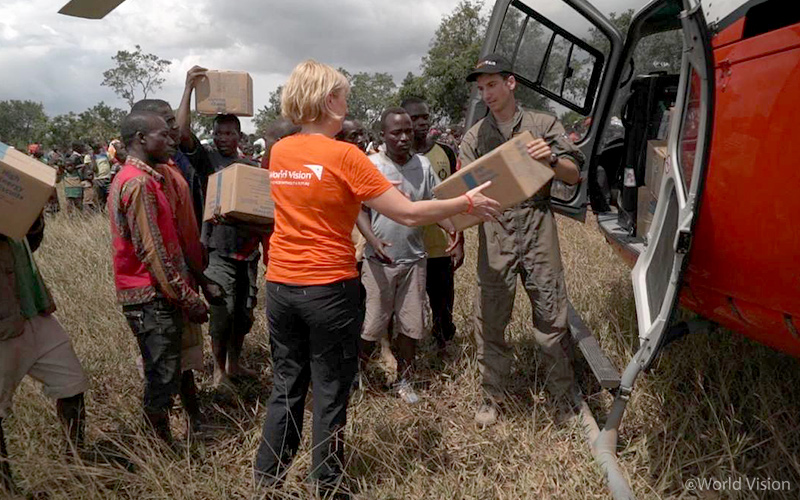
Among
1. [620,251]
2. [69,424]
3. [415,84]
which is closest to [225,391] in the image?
[69,424]

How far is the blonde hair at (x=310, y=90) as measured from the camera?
2152mm

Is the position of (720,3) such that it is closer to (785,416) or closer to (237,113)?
(785,416)

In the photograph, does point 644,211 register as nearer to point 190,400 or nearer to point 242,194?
point 242,194

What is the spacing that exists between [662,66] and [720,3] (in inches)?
103

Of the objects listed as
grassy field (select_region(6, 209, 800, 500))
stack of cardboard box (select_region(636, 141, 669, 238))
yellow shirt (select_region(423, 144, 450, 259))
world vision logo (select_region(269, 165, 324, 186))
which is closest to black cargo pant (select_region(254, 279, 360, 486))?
grassy field (select_region(6, 209, 800, 500))

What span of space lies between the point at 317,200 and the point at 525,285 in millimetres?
1452

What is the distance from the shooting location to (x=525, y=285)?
10.3 ft

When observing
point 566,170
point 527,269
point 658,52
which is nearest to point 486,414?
point 527,269

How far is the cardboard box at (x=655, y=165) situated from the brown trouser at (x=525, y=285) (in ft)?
2.66

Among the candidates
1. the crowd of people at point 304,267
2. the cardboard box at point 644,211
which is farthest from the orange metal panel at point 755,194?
the cardboard box at point 644,211

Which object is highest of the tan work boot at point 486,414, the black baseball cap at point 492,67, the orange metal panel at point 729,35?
the orange metal panel at point 729,35

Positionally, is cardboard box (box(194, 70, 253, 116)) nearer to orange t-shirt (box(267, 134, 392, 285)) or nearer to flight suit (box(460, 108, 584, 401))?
flight suit (box(460, 108, 584, 401))

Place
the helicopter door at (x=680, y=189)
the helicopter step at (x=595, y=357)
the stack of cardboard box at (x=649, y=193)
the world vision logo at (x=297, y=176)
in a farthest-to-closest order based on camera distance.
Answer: the stack of cardboard box at (x=649, y=193) < the helicopter step at (x=595, y=357) < the world vision logo at (x=297, y=176) < the helicopter door at (x=680, y=189)

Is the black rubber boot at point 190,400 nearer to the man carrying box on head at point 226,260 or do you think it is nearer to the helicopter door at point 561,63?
the man carrying box on head at point 226,260
